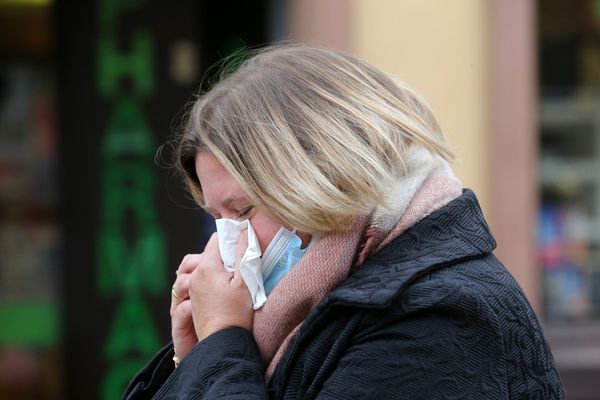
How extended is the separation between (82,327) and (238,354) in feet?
12.7

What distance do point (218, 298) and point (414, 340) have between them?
38 cm

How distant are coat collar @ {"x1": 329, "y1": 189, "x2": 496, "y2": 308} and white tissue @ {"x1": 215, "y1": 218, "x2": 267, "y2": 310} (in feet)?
0.60

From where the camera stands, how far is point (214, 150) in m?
1.80

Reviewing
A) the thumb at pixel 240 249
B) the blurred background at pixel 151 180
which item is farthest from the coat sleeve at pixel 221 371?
the blurred background at pixel 151 180

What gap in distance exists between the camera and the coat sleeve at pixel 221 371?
162 cm

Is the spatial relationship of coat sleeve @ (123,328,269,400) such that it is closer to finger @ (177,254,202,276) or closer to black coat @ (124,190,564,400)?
black coat @ (124,190,564,400)

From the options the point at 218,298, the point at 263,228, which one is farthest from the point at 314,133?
the point at 218,298

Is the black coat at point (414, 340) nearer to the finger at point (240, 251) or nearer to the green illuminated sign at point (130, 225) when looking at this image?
the finger at point (240, 251)

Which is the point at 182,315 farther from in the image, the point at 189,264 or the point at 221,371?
the point at 221,371

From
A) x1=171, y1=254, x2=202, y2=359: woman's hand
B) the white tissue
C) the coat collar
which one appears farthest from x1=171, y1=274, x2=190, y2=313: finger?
the coat collar

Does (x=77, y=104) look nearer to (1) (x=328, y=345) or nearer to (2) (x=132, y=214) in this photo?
(2) (x=132, y=214)

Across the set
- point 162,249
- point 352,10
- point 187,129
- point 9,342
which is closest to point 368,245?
point 187,129

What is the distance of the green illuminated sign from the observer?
5340 millimetres

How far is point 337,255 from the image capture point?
1679 mm
